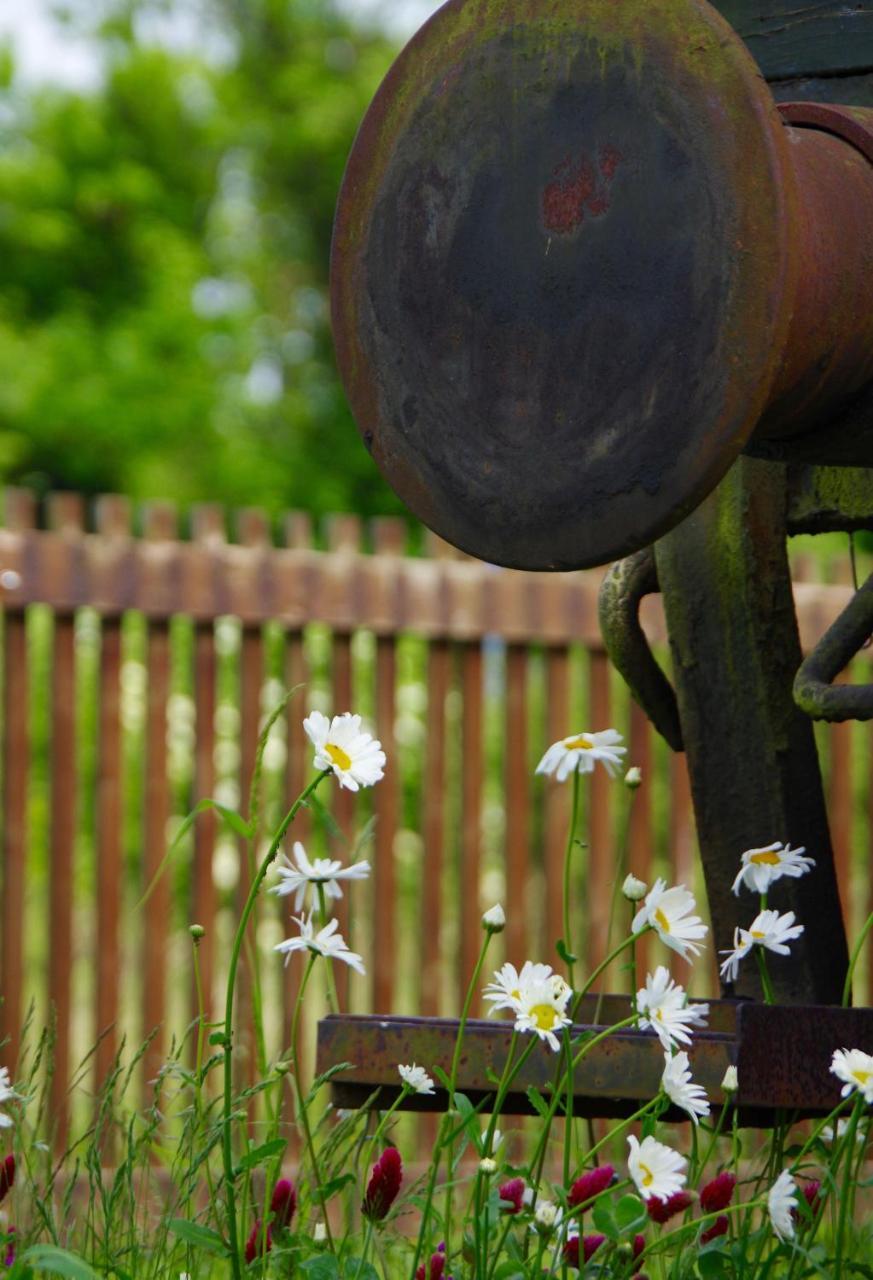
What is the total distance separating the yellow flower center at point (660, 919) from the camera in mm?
1566

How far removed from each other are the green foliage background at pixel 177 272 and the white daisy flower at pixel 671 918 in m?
13.3

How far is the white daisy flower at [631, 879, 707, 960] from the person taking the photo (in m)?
1.56

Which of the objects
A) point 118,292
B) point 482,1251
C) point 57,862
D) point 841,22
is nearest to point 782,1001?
point 482,1251

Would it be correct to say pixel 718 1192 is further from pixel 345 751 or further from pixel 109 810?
pixel 109 810

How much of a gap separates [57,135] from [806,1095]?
53.7ft

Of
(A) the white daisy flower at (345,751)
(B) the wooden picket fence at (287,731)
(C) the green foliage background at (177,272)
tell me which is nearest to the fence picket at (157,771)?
(B) the wooden picket fence at (287,731)

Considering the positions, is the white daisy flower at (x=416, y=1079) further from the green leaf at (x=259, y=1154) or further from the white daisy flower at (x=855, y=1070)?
the white daisy flower at (x=855, y=1070)

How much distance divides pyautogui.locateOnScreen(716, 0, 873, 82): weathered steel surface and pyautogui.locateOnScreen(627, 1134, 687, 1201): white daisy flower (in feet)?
3.32

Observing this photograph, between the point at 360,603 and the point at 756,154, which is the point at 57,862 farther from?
the point at 756,154

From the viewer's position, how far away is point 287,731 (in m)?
4.95

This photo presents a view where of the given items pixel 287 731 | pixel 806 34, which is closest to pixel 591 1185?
pixel 806 34

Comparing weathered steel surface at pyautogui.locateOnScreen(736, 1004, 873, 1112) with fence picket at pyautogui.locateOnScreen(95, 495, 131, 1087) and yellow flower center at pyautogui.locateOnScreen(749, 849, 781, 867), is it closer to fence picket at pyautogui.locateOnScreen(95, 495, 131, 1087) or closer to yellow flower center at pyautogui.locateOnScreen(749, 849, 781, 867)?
yellow flower center at pyautogui.locateOnScreen(749, 849, 781, 867)

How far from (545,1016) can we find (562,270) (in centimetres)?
58

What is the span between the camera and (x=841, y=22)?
1814 mm
